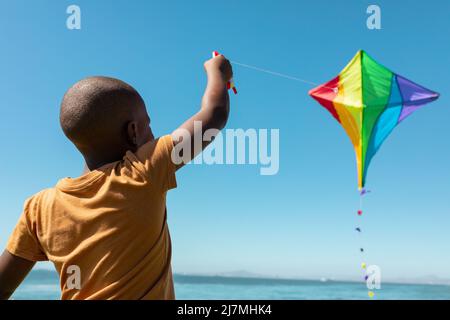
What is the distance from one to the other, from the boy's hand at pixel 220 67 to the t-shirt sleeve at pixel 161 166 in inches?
10.8

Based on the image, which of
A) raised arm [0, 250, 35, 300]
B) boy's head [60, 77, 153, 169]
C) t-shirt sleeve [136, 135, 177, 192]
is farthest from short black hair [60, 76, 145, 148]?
raised arm [0, 250, 35, 300]

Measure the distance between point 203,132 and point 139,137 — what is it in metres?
0.20

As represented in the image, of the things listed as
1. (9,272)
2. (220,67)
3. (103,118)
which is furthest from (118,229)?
(220,67)

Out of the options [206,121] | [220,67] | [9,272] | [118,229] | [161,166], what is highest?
[220,67]

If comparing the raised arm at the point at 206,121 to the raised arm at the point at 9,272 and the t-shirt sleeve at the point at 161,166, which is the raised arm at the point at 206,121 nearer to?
the t-shirt sleeve at the point at 161,166

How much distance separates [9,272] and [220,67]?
31.4 inches

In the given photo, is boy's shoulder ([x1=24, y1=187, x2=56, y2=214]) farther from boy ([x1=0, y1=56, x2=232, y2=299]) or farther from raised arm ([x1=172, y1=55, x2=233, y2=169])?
raised arm ([x1=172, y1=55, x2=233, y2=169])

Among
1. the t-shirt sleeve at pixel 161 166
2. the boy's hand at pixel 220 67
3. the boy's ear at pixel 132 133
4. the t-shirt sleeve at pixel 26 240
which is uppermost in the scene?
the boy's hand at pixel 220 67

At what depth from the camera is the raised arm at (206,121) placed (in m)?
1.09

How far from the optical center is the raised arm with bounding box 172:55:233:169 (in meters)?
1.09

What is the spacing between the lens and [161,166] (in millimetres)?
1082

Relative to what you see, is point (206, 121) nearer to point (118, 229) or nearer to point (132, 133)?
point (132, 133)

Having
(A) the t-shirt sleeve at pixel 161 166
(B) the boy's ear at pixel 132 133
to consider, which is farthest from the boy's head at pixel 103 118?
(A) the t-shirt sleeve at pixel 161 166
